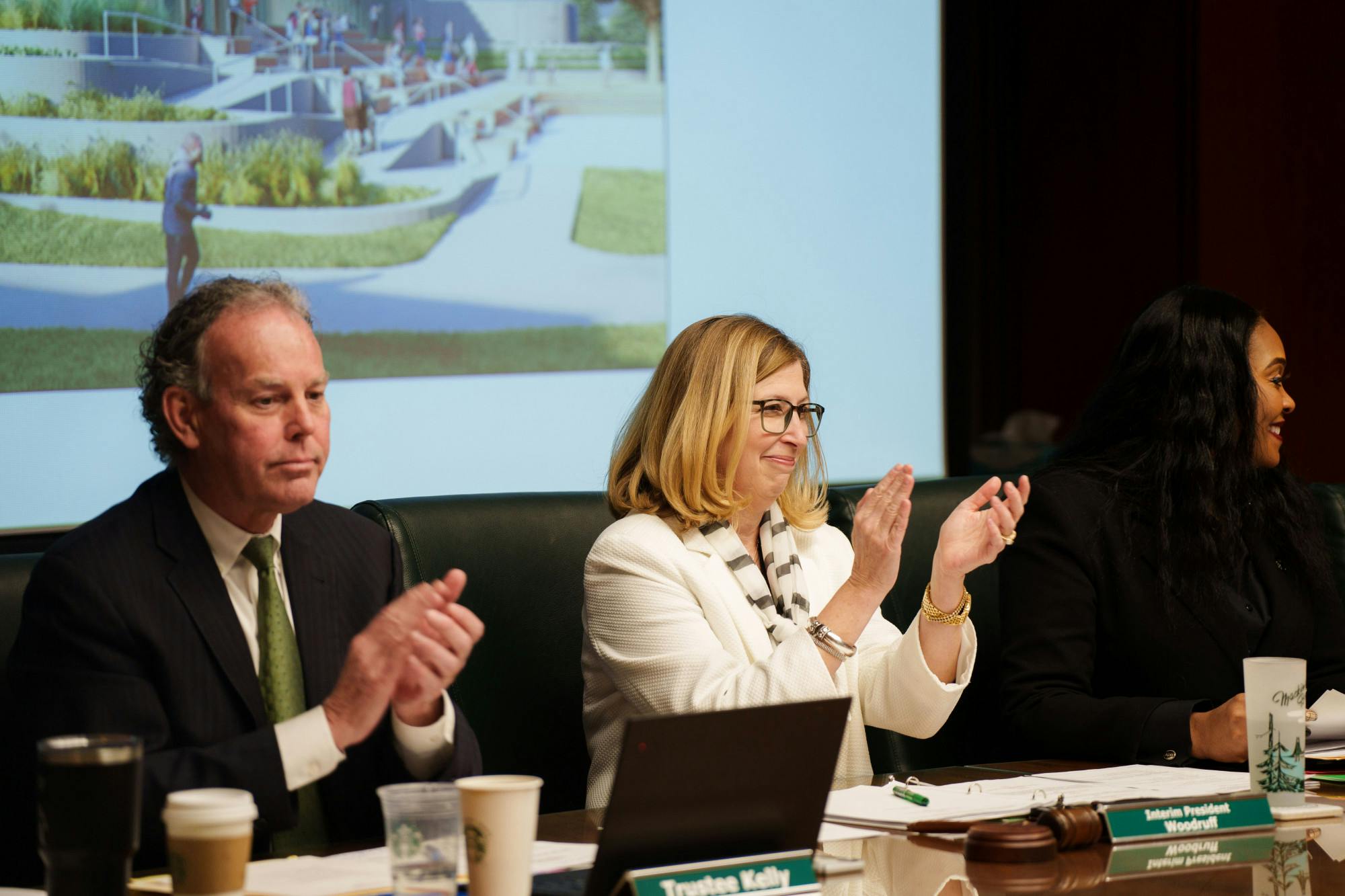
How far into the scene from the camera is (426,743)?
6.27 feet

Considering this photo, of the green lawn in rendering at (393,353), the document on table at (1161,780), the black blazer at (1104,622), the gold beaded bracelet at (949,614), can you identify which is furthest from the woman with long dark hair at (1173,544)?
the green lawn in rendering at (393,353)

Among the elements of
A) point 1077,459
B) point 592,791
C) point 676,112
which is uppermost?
point 676,112

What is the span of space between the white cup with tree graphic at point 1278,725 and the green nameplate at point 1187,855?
0.12 meters

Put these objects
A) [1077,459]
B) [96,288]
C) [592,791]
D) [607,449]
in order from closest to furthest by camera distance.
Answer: [592,791]
[1077,459]
[96,288]
[607,449]

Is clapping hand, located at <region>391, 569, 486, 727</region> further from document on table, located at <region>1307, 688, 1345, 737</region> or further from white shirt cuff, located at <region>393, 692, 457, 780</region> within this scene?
document on table, located at <region>1307, 688, 1345, 737</region>

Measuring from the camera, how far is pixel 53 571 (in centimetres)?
188

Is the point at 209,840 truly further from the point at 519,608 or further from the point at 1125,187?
the point at 1125,187

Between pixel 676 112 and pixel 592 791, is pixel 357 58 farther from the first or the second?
pixel 592 791

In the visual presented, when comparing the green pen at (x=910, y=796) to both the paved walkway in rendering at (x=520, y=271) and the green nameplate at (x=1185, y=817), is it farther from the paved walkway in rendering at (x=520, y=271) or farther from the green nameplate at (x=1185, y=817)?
the paved walkway in rendering at (x=520, y=271)

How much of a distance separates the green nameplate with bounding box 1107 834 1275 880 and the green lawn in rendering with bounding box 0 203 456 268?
247 centimetres

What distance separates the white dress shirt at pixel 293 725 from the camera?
174 cm

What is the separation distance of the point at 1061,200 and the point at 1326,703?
289cm

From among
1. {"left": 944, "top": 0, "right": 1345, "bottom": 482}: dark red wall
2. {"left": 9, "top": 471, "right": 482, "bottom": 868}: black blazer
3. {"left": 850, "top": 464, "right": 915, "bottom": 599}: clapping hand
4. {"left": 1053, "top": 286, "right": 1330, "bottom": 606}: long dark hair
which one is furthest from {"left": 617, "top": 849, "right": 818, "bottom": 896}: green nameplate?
{"left": 944, "top": 0, "right": 1345, "bottom": 482}: dark red wall

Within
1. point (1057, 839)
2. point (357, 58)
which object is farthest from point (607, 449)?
point (1057, 839)
